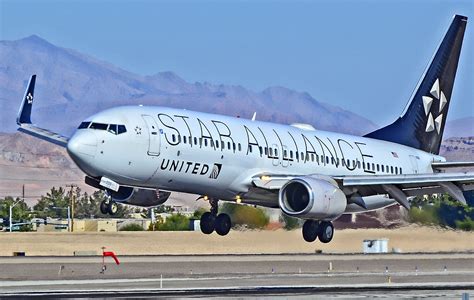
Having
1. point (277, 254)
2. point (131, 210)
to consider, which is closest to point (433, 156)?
point (277, 254)

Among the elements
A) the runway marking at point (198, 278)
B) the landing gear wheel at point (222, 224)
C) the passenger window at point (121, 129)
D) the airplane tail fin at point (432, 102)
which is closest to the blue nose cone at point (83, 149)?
the passenger window at point (121, 129)

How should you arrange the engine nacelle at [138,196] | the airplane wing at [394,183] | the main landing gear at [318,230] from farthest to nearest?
the main landing gear at [318,230] < the airplane wing at [394,183] < the engine nacelle at [138,196]

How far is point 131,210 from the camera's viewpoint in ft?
509

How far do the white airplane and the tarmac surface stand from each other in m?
2.83

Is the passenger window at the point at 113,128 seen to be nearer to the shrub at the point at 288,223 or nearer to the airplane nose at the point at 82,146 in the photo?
the airplane nose at the point at 82,146

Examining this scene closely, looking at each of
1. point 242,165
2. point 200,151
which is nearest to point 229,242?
point 242,165

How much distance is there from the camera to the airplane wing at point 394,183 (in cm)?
5147

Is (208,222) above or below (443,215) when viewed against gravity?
below

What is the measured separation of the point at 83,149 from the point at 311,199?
9.37 meters

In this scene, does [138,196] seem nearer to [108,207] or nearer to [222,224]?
[108,207]

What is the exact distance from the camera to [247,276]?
53.1 meters

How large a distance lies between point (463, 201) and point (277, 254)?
17925 mm

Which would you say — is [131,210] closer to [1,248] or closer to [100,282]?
[1,248]

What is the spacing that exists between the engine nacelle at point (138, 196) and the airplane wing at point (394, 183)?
388 centimetres
